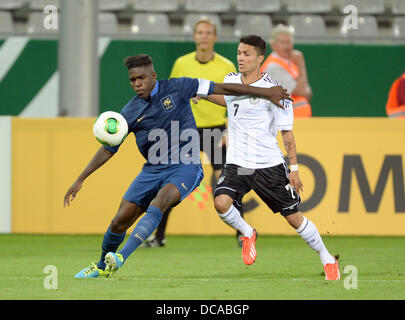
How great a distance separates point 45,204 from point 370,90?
20.2ft

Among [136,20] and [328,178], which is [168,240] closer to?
[328,178]

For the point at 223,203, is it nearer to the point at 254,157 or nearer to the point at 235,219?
the point at 235,219

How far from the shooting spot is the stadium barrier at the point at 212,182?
1134cm

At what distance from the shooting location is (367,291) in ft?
21.9

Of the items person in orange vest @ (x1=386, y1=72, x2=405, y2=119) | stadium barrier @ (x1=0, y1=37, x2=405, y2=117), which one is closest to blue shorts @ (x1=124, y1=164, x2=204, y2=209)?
person in orange vest @ (x1=386, y1=72, x2=405, y2=119)

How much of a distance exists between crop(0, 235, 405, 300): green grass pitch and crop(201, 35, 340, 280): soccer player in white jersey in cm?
48

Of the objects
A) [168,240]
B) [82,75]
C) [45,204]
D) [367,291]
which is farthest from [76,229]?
[367,291]

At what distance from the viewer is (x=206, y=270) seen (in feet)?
26.6

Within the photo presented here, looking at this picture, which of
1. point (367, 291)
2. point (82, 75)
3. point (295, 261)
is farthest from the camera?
point (82, 75)

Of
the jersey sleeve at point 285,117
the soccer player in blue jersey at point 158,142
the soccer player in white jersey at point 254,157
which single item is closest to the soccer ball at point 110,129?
the soccer player in blue jersey at point 158,142

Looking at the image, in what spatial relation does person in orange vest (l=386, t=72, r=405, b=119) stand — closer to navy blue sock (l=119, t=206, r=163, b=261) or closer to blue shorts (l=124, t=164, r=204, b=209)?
blue shorts (l=124, t=164, r=204, b=209)

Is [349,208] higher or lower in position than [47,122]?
lower

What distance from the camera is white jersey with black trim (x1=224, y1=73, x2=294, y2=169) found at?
25.3 ft

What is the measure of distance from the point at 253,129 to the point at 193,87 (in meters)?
0.62
